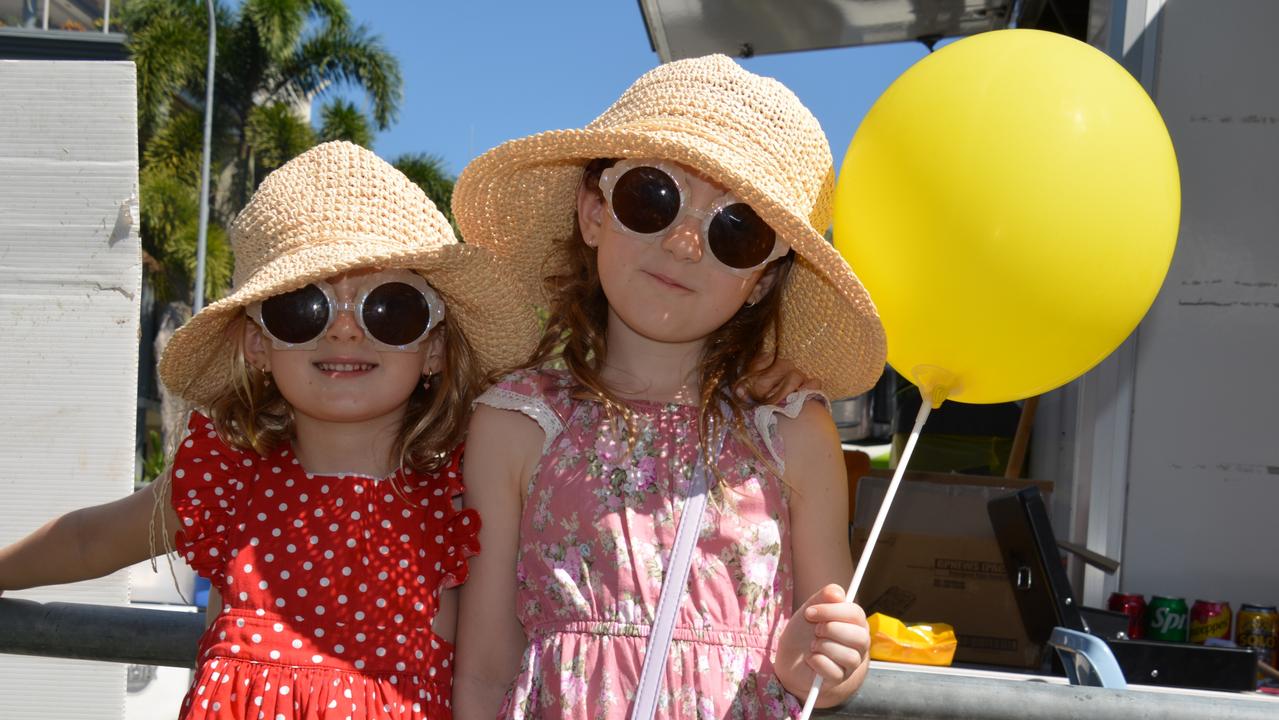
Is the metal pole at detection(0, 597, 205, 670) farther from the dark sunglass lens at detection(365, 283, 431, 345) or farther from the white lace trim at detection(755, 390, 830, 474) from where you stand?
the white lace trim at detection(755, 390, 830, 474)

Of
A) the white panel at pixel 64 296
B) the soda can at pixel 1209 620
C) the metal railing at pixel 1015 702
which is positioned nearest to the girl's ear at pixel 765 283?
the metal railing at pixel 1015 702

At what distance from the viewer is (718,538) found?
1948mm

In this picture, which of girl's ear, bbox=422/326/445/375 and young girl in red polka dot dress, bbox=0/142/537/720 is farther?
girl's ear, bbox=422/326/445/375

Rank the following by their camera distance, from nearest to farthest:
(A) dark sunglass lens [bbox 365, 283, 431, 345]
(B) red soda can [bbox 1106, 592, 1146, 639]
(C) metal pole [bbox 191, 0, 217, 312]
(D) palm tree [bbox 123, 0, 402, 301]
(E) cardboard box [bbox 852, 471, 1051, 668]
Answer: (A) dark sunglass lens [bbox 365, 283, 431, 345], (B) red soda can [bbox 1106, 592, 1146, 639], (E) cardboard box [bbox 852, 471, 1051, 668], (C) metal pole [bbox 191, 0, 217, 312], (D) palm tree [bbox 123, 0, 402, 301]

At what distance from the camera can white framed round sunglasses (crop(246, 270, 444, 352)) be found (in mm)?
1966

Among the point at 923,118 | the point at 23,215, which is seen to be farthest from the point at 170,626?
the point at 923,118

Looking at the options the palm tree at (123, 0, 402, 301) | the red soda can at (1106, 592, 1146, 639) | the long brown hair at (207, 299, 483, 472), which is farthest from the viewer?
the palm tree at (123, 0, 402, 301)

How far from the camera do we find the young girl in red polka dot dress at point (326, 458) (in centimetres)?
195

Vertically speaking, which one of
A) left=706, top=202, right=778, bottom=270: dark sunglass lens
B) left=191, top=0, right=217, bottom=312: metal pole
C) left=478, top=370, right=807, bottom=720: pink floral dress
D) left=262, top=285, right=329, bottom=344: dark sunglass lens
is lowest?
left=478, top=370, right=807, bottom=720: pink floral dress

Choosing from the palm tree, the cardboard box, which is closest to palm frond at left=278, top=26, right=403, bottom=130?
the palm tree

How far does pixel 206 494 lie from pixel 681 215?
94 centimetres

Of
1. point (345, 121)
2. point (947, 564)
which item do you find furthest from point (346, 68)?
point (947, 564)

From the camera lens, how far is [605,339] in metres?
2.21

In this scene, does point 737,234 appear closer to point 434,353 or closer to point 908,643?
point 434,353
